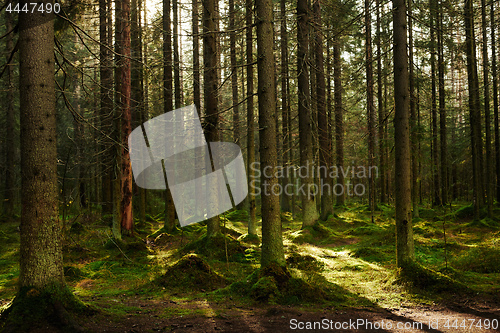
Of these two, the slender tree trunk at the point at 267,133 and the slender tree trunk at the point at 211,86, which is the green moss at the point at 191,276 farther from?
the slender tree trunk at the point at 211,86

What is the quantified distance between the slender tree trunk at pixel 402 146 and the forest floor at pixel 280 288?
0.61m

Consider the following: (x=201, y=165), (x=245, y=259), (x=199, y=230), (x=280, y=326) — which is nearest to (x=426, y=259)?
(x=245, y=259)

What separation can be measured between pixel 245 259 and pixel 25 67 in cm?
690

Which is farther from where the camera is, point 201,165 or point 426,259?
point 201,165

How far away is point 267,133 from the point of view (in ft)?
21.6

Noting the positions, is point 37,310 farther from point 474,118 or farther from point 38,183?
point 474,118

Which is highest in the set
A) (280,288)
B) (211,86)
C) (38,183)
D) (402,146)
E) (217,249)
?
(211,86)

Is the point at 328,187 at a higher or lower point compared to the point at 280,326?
higher

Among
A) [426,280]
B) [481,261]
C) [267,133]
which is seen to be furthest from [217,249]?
[481,261]

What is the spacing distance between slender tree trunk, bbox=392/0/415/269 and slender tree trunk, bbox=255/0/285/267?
2594 millimetres

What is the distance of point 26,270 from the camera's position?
4.25m

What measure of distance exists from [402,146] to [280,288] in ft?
12.8

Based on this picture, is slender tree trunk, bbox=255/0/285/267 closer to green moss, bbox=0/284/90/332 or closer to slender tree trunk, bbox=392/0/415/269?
slender tree trunk, bbox=392/0/415/269

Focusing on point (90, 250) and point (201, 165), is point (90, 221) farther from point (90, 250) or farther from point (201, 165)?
point (201, 165)
